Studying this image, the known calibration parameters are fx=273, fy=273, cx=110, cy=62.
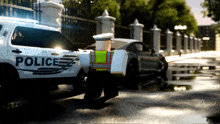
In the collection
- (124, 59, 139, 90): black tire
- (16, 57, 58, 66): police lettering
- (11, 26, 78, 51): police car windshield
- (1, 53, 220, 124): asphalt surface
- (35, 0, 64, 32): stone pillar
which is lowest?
(1, 53, 220, 124): asphalt surface

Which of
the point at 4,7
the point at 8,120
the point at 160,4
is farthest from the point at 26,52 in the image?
the point at 160,4

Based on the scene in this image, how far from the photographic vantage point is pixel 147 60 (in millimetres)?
11672

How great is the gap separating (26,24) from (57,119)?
264 cm

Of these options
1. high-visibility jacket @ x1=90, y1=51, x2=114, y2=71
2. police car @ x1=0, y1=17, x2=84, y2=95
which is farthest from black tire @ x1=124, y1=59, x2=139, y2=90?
police car @ x1=0, y1=17, x2=84, y2=95

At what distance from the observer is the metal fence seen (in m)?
11.0

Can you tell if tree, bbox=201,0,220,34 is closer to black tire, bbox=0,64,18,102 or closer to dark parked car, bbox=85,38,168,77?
dark parked car, bbox=85,38,168,77

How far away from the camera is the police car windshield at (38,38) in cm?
645

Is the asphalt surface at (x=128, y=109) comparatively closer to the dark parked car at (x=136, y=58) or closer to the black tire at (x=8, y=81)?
the black tire at (x=8, y=81)

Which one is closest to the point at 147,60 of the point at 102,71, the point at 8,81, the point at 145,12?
the point at 102,71

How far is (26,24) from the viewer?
6.60 meters

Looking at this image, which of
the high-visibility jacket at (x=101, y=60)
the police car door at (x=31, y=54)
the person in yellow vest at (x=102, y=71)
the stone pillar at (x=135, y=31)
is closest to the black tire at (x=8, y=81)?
the police car door at (x=31, y=54)

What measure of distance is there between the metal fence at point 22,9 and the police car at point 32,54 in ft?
14.9

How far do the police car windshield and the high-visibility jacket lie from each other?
2.34 feet

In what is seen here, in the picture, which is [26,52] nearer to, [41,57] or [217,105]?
[41,57]
